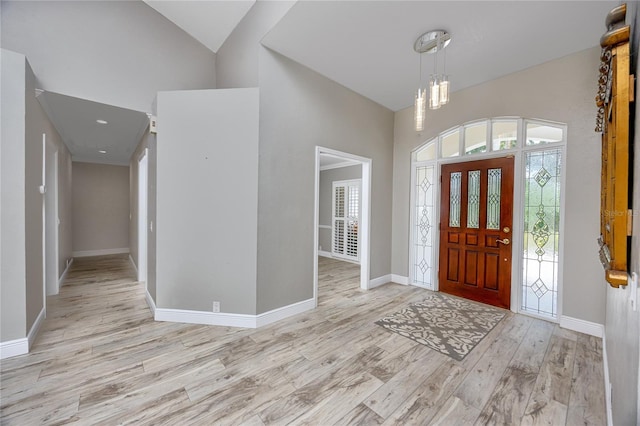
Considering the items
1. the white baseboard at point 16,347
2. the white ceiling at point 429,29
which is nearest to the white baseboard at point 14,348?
the white baseboard at point 16,347

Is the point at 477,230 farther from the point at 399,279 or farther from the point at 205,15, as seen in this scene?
the point at 205,15

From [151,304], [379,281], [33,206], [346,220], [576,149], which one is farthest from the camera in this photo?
[346,220]

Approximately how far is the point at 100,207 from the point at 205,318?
253 inches

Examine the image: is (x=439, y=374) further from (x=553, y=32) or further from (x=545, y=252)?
(x=553, y=32)

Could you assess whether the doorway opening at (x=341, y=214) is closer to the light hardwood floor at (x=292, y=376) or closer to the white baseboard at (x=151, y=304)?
the light hardwood floor at (x=292, y=376)

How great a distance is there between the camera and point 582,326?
2.76 meters

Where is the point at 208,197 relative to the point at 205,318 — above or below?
above

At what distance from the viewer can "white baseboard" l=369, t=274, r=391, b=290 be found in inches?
169

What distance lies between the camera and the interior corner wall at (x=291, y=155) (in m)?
2.89

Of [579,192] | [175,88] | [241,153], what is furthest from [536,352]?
[175,88]

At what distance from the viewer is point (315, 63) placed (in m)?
3.20

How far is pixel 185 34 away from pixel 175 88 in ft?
2.75

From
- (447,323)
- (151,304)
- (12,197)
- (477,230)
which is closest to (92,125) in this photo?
(12,197)

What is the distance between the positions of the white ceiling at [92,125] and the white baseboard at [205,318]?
2.64 meters
